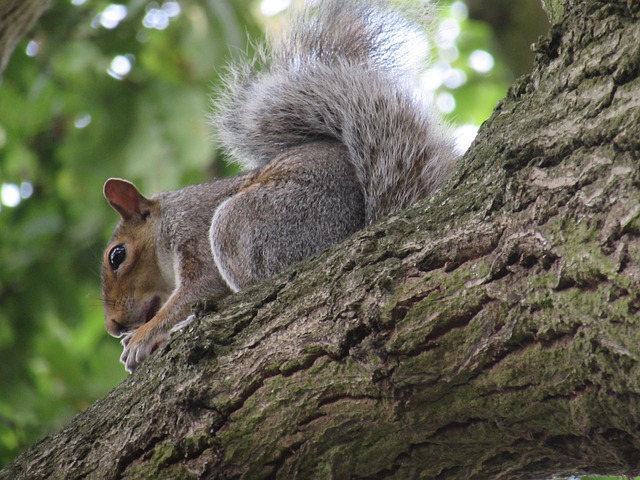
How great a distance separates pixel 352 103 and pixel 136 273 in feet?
3.41

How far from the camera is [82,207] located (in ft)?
13.0

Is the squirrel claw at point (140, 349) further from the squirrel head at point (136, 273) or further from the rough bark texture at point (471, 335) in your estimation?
the rough bark texture at point (471, 335)

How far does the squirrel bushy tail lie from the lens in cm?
247

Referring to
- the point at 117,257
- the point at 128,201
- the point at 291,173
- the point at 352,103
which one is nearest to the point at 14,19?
the point at 128,201

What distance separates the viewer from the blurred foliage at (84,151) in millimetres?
3576

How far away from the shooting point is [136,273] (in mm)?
2986

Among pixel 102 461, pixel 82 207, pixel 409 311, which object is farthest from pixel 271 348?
pixel 82 207

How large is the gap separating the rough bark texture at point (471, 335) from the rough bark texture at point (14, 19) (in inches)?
64.7

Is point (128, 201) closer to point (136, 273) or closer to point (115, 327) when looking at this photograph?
point (136, 273)

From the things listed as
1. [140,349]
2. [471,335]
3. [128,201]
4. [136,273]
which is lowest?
[471,335]

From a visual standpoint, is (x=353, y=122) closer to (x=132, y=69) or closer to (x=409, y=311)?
(x=409, y=311)

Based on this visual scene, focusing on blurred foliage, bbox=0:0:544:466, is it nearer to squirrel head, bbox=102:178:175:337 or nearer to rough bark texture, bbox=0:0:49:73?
squirrel head, bbox=102:178:175:337

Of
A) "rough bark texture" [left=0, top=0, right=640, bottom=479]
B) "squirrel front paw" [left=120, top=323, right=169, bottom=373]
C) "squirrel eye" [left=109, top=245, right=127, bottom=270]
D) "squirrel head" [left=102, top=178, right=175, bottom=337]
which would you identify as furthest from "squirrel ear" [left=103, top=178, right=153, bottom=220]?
"rough bark texture" [left=0, top=0, right=640, bottom=479]

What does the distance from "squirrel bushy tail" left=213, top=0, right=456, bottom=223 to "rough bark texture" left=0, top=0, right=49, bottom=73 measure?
30.9 inches
